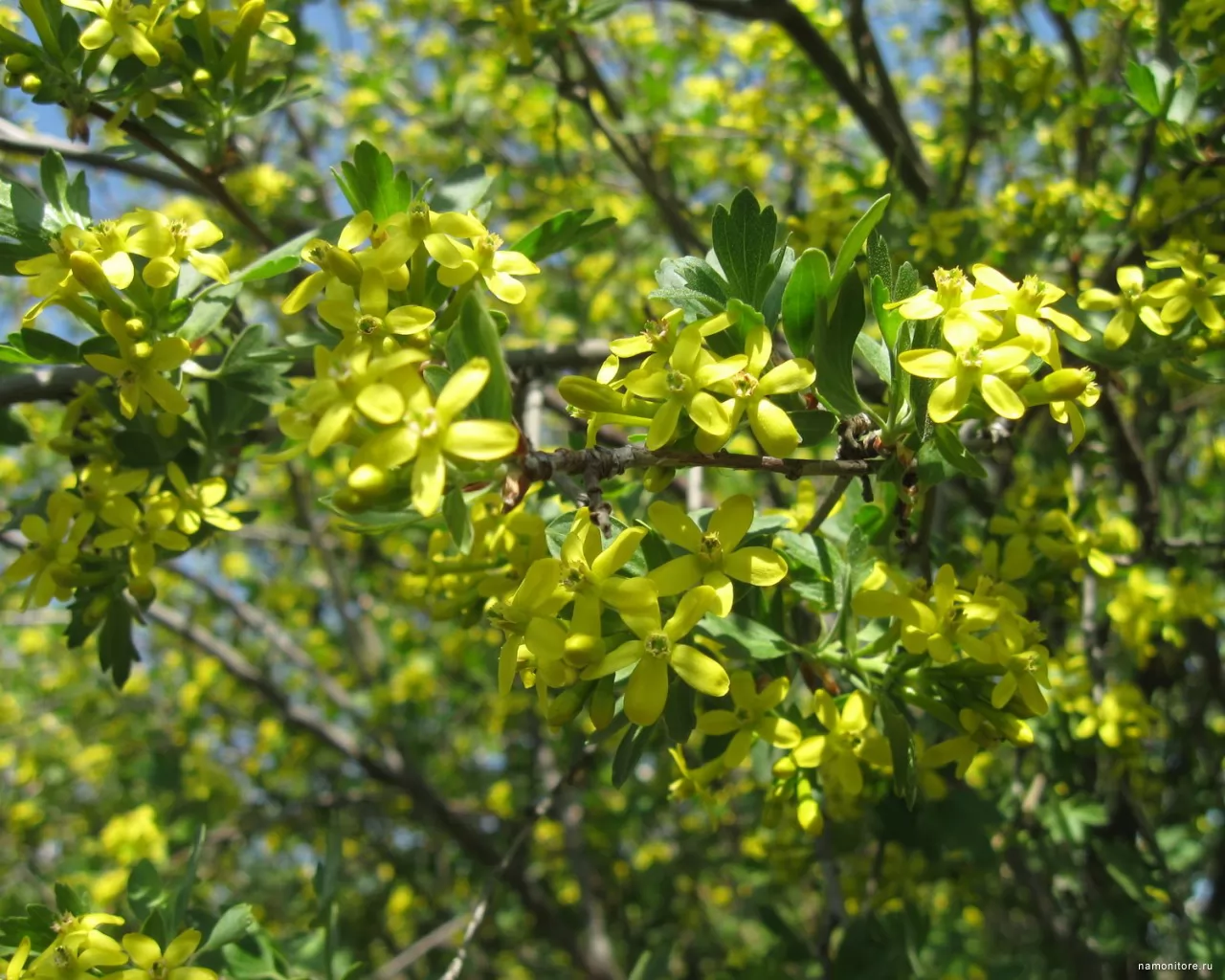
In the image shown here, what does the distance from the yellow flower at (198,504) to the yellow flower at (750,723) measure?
0.95 metres

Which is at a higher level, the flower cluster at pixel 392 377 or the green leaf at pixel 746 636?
the flower cluster at pixel 392 377

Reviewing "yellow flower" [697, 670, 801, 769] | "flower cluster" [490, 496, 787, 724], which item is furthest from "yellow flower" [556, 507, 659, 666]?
"yellow flower" [697, 670, 801, 769]

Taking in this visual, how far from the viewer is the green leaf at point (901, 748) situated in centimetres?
151

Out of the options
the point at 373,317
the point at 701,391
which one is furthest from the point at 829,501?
the point at 373,317

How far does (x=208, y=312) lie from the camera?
5.85 ft

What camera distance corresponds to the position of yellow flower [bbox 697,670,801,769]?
148cm

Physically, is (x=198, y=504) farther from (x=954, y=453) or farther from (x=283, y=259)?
(x=954, y=453)

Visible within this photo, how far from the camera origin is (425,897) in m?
5.34

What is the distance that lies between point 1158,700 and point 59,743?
6316 mm

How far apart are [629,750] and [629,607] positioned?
0.35 meters

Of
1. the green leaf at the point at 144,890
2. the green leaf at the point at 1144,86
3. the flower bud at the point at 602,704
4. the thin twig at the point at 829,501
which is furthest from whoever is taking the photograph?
the green leaf at the point at 1144,86

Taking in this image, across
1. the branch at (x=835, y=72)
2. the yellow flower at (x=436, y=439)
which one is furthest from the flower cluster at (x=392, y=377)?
the branch at (x=835, y=72)

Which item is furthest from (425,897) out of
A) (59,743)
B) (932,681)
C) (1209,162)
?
(1209,162)

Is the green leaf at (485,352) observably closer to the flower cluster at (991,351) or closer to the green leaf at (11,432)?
the flower cluster at (991,351)
